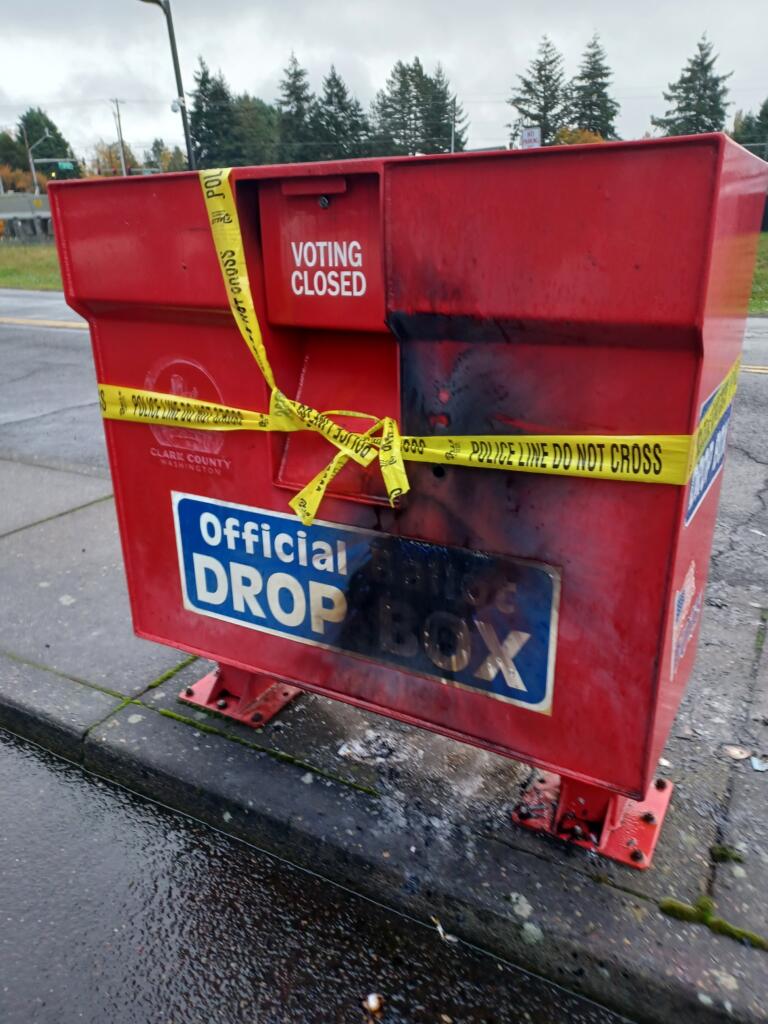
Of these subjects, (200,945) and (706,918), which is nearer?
(706,918)

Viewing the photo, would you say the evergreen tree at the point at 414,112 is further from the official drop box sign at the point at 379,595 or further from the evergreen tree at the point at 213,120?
the official drop box sign at the point at 379,595

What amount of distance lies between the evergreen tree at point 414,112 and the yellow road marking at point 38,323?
59487mm

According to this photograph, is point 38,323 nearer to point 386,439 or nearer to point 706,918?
point 386,439

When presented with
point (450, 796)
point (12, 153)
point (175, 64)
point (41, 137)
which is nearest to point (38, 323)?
point (175, 64)

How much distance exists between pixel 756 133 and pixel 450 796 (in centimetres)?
6845

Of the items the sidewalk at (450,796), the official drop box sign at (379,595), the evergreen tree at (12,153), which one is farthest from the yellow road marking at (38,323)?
the evergreen tree at (12,153)

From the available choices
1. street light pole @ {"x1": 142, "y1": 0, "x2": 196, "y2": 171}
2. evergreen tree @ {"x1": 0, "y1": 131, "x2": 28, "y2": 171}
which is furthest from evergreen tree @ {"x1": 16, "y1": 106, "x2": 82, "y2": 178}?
street light pole @ {"x1": 142, "y1": 0, "x2": 196, "y2": 171}

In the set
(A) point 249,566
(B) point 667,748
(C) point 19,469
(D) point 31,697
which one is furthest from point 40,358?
(B) point 667,748

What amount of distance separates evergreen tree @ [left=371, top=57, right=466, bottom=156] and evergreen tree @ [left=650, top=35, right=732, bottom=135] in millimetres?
17994

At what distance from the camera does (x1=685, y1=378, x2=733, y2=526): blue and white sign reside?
163 centimetres

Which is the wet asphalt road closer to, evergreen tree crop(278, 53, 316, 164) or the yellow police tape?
the yellow police tape

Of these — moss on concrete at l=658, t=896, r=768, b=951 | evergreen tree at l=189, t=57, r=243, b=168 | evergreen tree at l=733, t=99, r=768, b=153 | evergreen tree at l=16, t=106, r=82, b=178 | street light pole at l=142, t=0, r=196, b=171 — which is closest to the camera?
moss on concrete at l=658, t=896, r=768, b=951

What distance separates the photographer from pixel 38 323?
13117 mm

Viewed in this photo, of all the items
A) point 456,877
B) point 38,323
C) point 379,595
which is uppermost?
point 379,595
